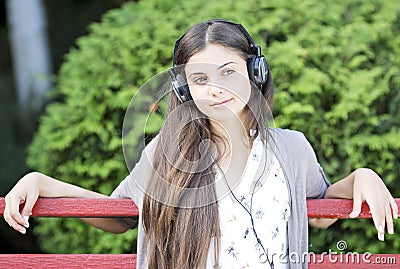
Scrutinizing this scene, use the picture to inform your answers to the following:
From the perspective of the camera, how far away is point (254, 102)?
7.06ft

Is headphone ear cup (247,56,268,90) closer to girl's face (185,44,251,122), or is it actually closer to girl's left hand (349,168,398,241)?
girl's face (185,44,251,122)

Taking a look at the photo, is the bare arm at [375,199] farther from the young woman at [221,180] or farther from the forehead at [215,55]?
the forehead at [215,55]

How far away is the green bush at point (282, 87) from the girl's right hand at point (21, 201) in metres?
1.21

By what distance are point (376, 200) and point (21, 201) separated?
101 cm

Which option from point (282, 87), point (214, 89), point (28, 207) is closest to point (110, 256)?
point (28, 207)

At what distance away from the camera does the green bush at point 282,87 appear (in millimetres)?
3125

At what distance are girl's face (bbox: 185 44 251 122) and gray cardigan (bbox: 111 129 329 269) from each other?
0.66 feet

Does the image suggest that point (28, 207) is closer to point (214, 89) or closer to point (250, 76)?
point (214, 89)

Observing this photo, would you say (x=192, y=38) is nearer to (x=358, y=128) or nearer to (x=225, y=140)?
(x=225, y=140)

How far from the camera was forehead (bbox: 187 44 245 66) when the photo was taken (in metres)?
2.04

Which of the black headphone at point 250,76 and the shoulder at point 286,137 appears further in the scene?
the shoulder at point 286,137

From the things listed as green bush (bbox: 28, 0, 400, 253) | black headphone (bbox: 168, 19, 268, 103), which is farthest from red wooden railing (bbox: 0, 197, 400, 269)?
green bush (bbox: 28, 0, 400, 253)

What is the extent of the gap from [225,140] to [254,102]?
14cm

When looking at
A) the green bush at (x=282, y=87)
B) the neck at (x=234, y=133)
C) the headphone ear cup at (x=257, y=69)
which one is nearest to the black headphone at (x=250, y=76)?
the headphone ear cup at (x=257, y=69)
